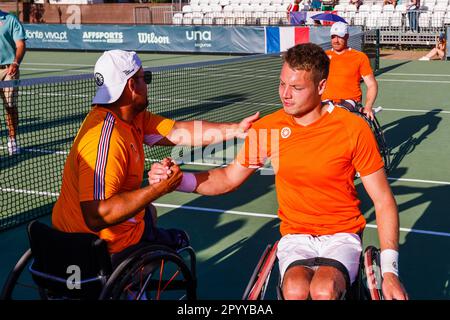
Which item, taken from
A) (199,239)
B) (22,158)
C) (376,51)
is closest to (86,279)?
(199,239)

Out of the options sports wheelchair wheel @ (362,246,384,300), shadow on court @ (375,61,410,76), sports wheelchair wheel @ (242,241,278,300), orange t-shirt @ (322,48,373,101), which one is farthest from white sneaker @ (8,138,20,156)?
shadow on court @ (375,61,410,76)

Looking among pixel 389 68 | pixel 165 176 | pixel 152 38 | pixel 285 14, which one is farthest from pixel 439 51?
pixel 165 176

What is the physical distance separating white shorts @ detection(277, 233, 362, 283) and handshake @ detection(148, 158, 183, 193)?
2.51 feet

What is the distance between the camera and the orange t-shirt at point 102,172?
374cm

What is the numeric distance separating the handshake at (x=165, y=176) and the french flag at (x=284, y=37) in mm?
18596

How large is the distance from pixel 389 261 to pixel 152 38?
78.5ft

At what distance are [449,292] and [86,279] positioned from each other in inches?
122

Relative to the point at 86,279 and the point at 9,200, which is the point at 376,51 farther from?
the point at 86,279

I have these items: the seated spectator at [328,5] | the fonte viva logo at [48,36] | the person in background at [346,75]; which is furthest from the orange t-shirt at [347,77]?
the fonte viva logo at [48,36]

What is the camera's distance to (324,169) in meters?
3.90

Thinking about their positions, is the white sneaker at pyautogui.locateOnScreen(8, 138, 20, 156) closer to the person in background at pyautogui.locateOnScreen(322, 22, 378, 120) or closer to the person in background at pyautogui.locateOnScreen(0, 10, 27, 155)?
the person in background at pyautogui.locateOnScreen(0, 10, 27, 155)

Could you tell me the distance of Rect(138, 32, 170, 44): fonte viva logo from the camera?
26234 mm

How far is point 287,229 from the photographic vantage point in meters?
4.07
